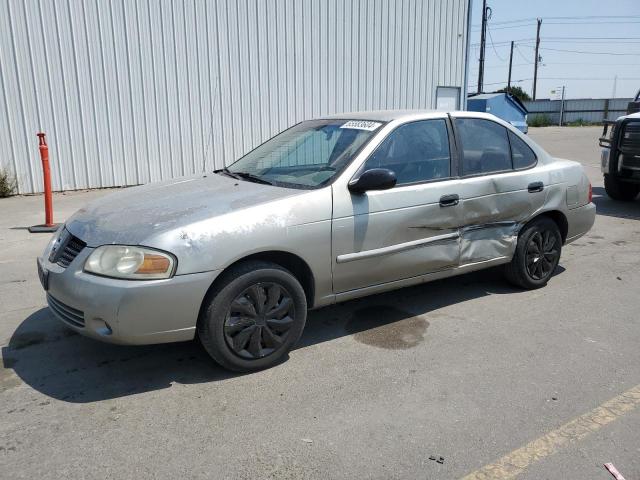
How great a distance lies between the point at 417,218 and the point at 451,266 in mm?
609

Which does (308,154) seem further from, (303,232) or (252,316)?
(252,316)

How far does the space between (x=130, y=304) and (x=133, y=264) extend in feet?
0.75

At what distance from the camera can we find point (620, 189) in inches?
389

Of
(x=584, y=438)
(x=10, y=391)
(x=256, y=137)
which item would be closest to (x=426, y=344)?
(x=584, y=438)

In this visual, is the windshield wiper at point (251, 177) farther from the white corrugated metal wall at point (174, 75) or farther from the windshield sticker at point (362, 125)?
the white corrugated metal wall at point (174, 75)

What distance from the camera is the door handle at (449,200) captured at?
4.23 metres

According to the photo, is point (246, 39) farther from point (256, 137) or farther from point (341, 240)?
point (341, 240)

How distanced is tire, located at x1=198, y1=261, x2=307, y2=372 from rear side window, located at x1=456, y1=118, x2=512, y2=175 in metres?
1.89

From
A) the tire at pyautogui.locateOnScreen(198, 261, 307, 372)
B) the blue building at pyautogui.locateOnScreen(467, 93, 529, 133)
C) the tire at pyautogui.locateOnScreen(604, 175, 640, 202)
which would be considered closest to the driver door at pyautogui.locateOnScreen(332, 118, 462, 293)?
the tire at pyautogui.locateOnScreen(198, 261, 307, 372)

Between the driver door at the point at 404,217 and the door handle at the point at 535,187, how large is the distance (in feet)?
2.95

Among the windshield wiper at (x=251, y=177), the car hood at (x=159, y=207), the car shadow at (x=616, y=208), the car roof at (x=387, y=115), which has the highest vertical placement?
the car roof at (x=387, y=115)

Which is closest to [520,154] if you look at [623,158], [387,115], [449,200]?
[449,200]

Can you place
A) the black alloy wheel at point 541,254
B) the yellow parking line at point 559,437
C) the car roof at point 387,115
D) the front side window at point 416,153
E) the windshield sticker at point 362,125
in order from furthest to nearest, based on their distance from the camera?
1. the black alloy wheel at point 541,254
2. the car roof at point 387,115
3. the windshield sticker at point 362,125
4. the front side window at point 416,153
5. the yellow parking line at point 559,437

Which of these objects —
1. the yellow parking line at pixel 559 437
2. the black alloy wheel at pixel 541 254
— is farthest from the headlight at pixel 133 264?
the black alloy wheel at pixel 541 254
